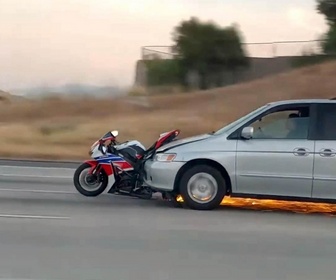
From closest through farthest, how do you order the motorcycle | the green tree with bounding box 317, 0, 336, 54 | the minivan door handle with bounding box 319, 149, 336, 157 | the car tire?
the minivan door handle with bounding box 319, 149, 336, 157 < the car tire < the motorcycle < the green tree with bounding box 317, 0, 336, 54

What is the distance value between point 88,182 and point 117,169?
753 millimetres

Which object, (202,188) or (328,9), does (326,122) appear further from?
(328,9)

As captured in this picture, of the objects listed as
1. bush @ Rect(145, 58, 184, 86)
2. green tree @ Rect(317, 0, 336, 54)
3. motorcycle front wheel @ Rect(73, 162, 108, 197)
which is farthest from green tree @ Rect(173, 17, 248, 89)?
motorcycle front wheel @ Rect(73, 162, 108, 197)

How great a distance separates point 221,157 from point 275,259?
134 inches

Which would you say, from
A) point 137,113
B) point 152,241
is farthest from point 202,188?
point 137,113

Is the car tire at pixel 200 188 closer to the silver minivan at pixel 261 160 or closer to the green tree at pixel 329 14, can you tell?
the silver minivan at pixel 261 160

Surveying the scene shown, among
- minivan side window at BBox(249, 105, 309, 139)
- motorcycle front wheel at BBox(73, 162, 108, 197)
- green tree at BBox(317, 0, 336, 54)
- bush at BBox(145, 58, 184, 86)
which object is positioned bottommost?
motorcycle front wheel at BBox(73, 162, 108, 197)

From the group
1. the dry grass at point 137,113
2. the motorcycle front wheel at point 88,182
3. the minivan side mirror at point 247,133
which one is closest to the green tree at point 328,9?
the dry grass at point 137,113

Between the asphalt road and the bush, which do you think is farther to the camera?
the bush

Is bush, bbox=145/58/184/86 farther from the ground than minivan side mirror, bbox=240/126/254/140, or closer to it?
farther from the ground

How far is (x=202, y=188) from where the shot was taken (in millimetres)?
Result: 11961

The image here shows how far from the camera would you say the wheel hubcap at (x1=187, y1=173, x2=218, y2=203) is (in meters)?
11.9

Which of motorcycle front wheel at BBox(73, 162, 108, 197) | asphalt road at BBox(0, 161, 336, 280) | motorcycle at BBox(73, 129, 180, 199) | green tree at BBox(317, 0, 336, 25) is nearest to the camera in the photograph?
asphalt road at BBox(0, 161, 336, 280)

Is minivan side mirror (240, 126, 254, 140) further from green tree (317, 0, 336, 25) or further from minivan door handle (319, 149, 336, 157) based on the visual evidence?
green tree (317, 0, 336, 25)
